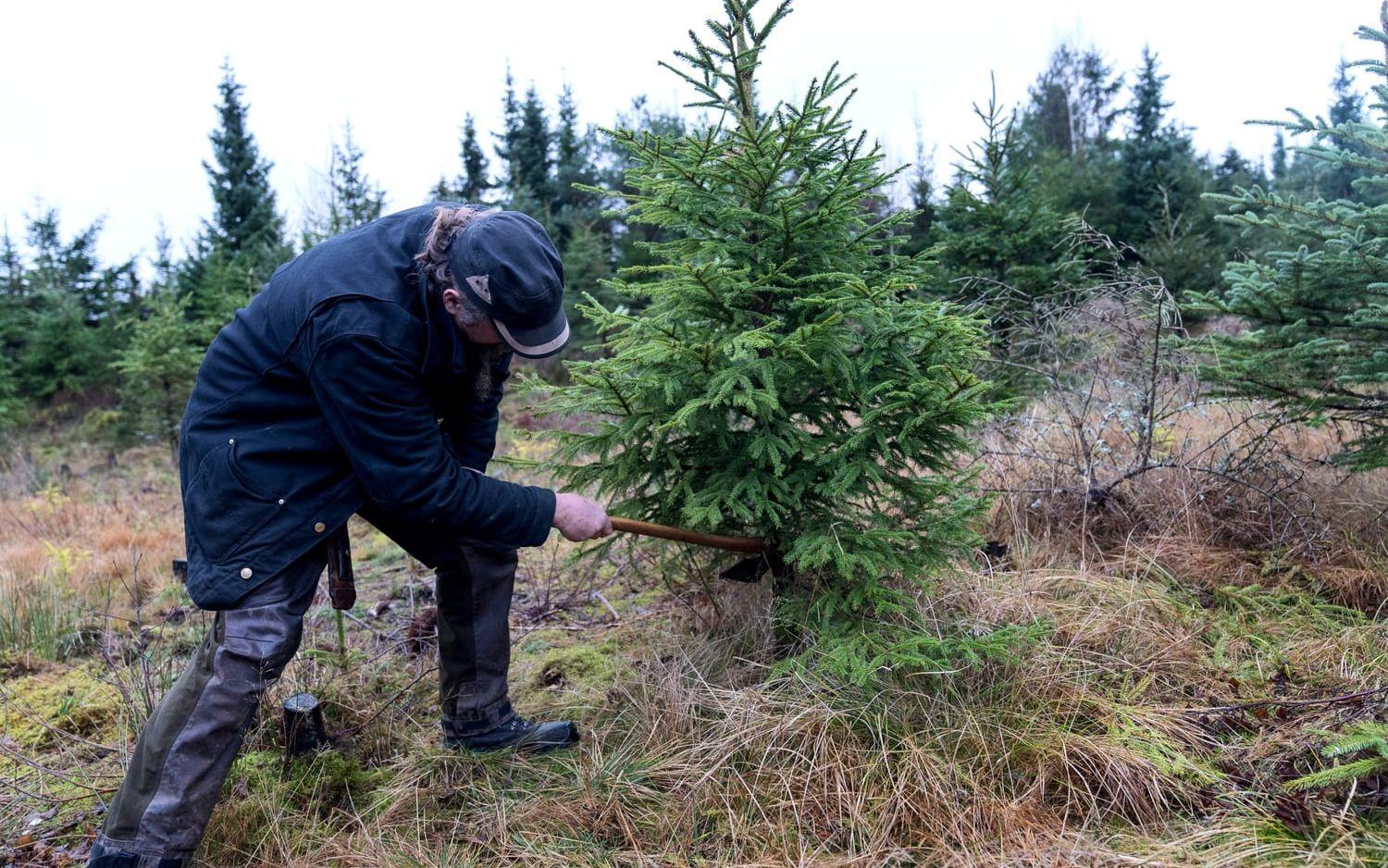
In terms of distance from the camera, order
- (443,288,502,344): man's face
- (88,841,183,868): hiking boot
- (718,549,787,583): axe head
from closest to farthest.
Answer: (88,841,183,868): hiking boot < (443,288,502,344): man's face < (718,549,787,583): axe head

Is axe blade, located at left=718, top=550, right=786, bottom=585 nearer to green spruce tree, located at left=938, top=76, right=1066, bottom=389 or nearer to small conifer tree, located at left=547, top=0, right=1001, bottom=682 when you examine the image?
small conifer tree, located at left=547, top=0, right=1001, bottom=682

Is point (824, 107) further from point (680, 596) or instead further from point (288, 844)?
point (288, 844)

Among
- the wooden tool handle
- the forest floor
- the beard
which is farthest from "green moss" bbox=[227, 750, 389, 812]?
the beard

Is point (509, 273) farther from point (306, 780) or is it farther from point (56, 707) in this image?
point (56, 707)

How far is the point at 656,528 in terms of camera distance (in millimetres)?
3039

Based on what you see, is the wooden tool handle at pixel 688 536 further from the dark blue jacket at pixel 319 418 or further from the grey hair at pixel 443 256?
the grey hair at pixel 443 256

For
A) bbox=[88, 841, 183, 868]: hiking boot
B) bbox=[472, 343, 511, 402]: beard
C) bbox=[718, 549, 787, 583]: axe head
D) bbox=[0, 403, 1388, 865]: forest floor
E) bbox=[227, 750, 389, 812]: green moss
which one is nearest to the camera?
bbox=[88, 841, 183, 868]: hiking boot

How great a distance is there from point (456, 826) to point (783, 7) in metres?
3.13

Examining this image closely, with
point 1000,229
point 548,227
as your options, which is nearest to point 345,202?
point 548,227

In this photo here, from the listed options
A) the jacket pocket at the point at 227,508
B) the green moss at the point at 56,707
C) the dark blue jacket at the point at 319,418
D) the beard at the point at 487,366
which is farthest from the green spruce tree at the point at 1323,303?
the green moss at the point at 56,707

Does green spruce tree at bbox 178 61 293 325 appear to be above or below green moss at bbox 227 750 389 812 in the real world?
above

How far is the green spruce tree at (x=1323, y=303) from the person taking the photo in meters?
3.56

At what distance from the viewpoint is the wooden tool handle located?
2988mm

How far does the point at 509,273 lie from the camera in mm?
2506
